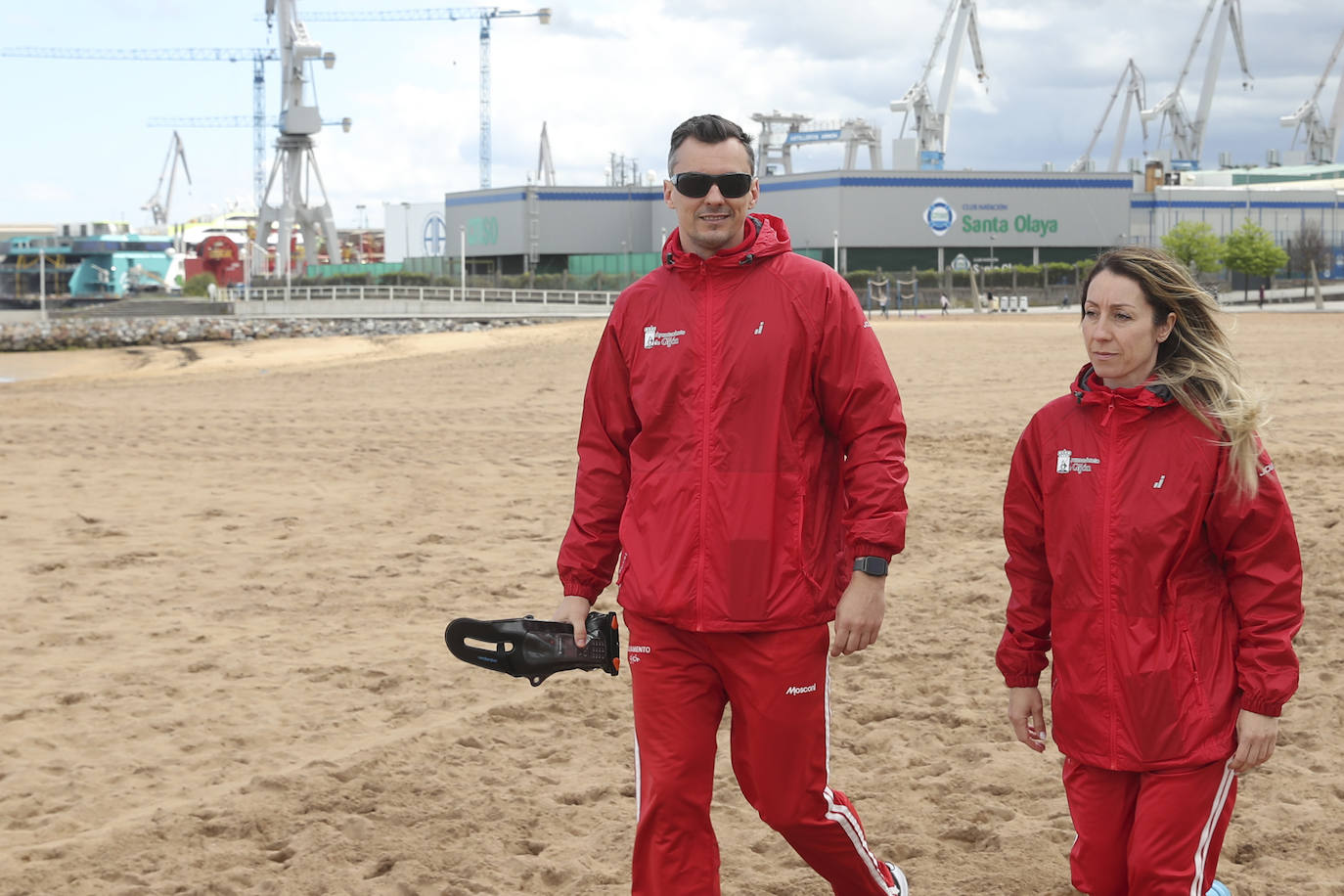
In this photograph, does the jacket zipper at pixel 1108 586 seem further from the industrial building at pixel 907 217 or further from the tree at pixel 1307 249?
the tree at pixel 1307 249

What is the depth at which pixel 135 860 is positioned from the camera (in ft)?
13.6

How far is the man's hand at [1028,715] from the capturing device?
10.3ft

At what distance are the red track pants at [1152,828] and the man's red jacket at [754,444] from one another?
0.73 metres

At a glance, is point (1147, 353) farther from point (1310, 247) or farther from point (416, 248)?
point (416, 248)

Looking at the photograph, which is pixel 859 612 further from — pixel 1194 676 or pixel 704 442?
pixel 1194 676

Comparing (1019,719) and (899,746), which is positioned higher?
(1019,719)

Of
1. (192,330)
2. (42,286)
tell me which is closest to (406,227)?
(42,286)

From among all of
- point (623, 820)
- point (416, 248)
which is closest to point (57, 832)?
point (623, 820)

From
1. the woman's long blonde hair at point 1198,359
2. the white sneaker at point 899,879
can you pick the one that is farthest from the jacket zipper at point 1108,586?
the white sneaker at point 899,879

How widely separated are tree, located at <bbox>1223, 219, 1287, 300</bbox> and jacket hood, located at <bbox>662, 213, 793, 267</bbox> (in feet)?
199

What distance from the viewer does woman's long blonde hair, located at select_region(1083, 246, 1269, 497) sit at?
109 inches

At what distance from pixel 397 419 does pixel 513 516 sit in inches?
265

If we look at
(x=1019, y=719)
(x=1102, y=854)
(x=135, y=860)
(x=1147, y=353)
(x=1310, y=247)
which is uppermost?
(x=1310, y=247)

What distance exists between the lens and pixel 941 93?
277 feet
